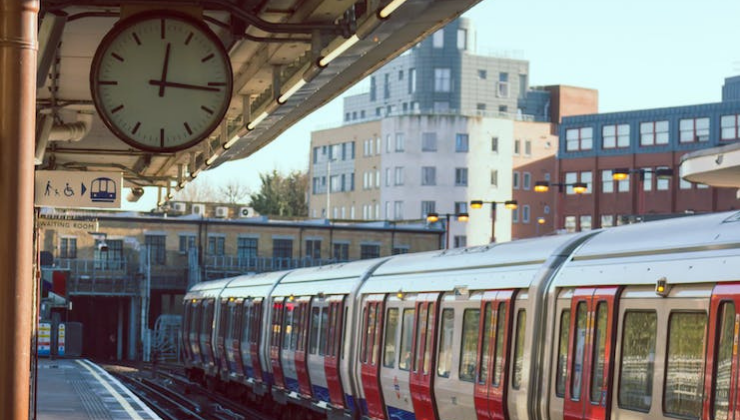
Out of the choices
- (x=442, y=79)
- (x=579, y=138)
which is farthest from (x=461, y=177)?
(x=579, y=138)

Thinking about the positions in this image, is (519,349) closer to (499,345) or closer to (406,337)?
(499,345)

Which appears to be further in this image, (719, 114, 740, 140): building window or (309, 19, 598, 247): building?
(309, 19, 598, 247): building

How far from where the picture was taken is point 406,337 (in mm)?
21297

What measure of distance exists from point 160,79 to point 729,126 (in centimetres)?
7958

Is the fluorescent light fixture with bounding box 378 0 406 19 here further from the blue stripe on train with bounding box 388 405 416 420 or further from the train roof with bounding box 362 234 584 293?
the blue stripe on train with bounding box 388 405 416 420

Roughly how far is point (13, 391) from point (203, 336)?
42613mm

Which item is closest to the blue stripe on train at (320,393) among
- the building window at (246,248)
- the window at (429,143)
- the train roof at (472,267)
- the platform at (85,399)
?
the platform at (85,399)

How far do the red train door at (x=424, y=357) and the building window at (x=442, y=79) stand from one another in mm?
109896

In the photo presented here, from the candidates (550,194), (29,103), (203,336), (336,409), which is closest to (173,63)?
(29,103)

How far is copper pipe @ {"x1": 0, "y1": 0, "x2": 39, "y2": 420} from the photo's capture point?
5.67m

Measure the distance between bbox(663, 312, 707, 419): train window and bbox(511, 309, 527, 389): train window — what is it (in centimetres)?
375

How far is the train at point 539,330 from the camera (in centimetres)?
1170

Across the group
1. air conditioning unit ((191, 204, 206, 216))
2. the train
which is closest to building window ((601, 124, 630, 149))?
air conditioning unit ((191, 204, 206, 216))

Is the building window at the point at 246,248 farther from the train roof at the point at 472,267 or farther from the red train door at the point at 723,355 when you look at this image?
the red train door at the point at 723,355
